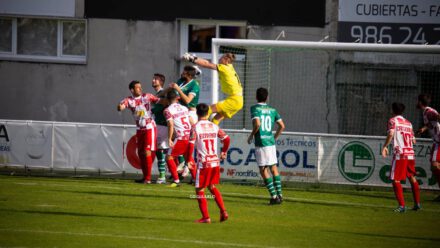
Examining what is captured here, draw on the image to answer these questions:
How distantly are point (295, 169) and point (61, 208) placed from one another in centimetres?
695

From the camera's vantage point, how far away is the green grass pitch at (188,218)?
11930 millimetres

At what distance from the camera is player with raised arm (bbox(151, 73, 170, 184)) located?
62.4ft

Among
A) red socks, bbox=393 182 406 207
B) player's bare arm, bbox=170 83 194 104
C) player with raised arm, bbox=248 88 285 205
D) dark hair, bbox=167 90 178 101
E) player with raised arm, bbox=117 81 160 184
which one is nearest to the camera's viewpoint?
red socks, bbox=393 182 406 207

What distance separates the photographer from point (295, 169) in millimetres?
20062

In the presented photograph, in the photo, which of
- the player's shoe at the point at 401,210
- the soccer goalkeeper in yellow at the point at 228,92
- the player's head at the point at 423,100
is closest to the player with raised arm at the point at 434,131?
the player's head at the point at 423,100

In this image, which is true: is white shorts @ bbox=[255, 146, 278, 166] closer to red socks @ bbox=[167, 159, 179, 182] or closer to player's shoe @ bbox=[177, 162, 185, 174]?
red socks @ bbox=[167, 159, 179, 182]

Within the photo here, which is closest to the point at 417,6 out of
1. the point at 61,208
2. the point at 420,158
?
the point at 420,158

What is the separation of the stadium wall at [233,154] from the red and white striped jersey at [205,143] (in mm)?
6835

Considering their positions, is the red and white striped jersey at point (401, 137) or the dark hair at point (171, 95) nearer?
the red and white striped jersey at point (401, 137)

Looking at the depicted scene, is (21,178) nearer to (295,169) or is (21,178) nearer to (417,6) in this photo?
(295,169)

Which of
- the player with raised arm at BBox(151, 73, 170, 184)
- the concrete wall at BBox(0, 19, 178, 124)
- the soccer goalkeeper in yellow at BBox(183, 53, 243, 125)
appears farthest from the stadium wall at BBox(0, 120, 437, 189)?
the concrete wall at BBox(0, 19, 178, 124)

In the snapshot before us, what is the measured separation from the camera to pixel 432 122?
18.0 metres

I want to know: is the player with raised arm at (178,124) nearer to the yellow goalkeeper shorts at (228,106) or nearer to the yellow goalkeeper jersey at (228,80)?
the yellow goalkeeper shorts at (228,106)

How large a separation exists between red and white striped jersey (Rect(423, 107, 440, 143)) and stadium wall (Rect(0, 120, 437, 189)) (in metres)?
1.94
